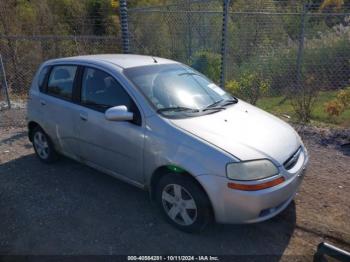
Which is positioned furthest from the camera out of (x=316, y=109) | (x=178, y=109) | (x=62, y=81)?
(x=316, y=109)

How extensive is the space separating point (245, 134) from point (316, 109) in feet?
16.4

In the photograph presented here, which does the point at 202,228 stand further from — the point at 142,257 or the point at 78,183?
the point at 78,183

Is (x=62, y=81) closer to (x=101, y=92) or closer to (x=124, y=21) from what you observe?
(x=101, y=92)

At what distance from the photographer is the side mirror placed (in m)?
3.32

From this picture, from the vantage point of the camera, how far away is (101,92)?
380cm

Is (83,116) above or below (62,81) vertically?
below

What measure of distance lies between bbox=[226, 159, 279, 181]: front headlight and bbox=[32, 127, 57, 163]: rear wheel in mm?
2923

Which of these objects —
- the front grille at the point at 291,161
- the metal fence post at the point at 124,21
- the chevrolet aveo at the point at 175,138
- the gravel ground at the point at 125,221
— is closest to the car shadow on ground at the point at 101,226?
the gravel ground at the point at 125,221

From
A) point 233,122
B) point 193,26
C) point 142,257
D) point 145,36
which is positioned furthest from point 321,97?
point 142,257

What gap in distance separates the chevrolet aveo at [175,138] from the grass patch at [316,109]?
3.51 m

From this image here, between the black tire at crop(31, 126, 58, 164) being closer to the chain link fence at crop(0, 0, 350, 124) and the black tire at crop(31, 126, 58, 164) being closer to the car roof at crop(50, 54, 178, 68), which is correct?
the car roof at crop(50, 54, 178, 68)

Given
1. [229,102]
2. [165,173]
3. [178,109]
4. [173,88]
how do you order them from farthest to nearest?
[229,102] → [173,88] → [178,109] → [165,173]

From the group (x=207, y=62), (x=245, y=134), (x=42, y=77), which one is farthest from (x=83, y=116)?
(x=207, y=62)

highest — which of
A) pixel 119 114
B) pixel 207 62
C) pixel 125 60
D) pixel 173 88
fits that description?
pixel 125 60
